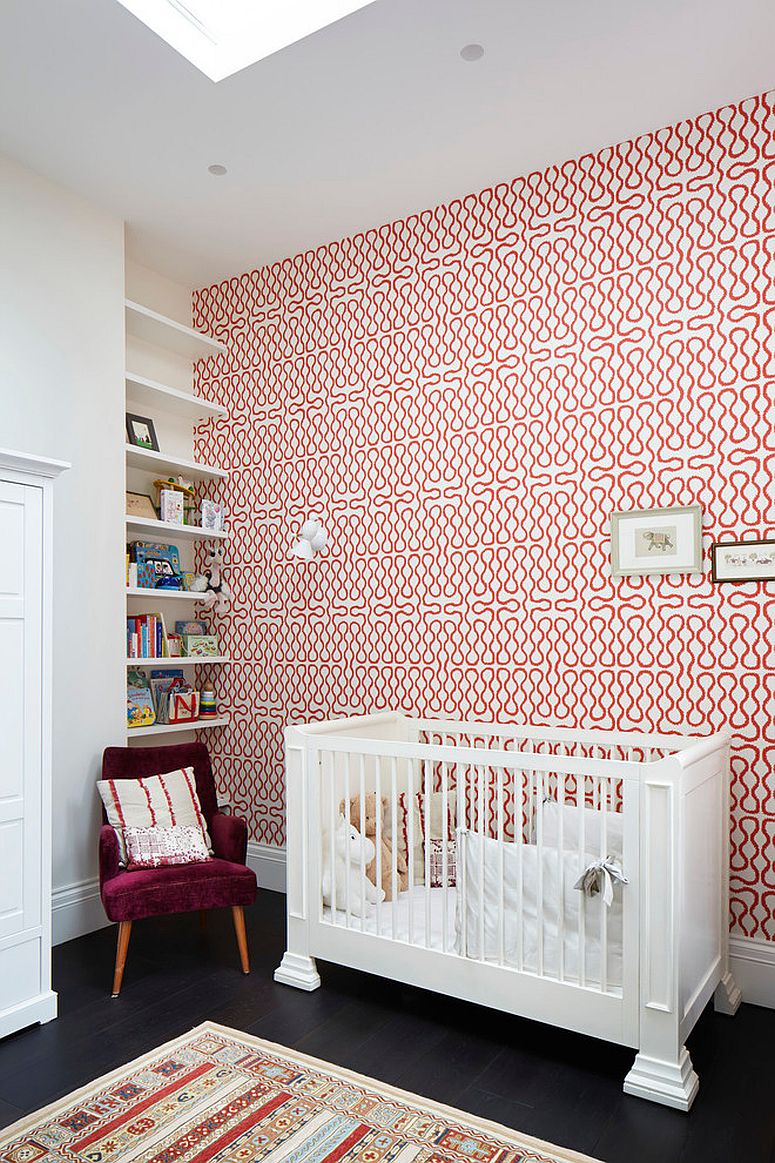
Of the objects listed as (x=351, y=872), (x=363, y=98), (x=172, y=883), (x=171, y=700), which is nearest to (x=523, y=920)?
(x=351, y=872)

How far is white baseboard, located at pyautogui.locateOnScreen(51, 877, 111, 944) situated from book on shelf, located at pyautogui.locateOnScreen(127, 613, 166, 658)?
989mm

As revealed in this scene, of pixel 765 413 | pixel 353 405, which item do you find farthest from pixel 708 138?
pixel 353 405

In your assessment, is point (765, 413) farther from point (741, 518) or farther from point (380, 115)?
point (380, 115)

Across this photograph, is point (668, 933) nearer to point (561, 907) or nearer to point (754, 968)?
point (561, 907)

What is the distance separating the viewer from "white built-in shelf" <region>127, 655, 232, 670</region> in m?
3.68

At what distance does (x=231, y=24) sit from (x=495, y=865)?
8.98ft

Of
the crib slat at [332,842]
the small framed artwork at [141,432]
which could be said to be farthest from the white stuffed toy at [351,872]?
the small framed artwork at [141,432]

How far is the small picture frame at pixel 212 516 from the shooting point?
160 inches

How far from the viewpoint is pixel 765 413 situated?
2762 millimetres

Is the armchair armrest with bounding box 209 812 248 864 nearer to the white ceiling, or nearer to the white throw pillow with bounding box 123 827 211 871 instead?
the white throw pillow with bounding box 123 827 211 871

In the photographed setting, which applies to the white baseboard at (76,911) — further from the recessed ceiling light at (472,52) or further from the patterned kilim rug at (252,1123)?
the recessed ceiling light at (472,52)

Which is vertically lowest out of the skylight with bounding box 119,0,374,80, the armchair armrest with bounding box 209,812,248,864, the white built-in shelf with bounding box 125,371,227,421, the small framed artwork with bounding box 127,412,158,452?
the armchair armrest with bounding box 209,812,248,864

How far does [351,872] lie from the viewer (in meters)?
2.76

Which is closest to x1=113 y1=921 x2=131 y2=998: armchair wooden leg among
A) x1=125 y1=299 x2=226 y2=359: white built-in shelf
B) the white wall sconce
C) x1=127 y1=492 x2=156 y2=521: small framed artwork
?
the white wall sconce
